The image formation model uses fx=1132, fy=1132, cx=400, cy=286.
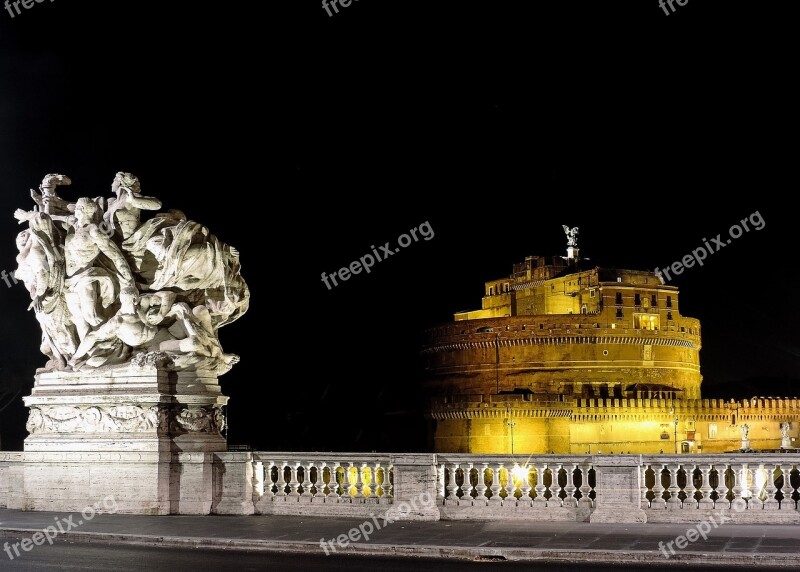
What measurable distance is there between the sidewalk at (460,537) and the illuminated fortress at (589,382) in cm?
6372

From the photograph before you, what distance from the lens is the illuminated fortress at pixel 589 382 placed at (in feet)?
250

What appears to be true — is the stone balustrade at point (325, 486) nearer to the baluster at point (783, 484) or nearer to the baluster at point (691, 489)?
the baluster at point (691, 489)

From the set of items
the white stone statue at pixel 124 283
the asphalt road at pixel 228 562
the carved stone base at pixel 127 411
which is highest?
the white stone statue at pixel 124 283

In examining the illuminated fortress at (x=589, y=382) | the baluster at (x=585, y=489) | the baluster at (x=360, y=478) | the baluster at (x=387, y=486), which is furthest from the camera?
the illuminated fortress at (x=589, y=382)

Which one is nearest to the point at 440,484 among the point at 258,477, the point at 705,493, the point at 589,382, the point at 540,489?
the point at 540,489

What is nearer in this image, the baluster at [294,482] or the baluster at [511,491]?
the baluster at [511,491]

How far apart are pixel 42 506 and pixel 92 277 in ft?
9.72

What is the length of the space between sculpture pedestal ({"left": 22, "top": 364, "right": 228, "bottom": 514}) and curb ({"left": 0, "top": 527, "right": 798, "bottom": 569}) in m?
2.07

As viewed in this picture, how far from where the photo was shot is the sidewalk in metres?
9.77


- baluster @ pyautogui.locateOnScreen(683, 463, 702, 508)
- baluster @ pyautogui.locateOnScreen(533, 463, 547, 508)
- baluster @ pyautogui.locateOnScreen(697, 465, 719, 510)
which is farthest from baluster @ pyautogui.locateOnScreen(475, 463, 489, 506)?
baluster @ pyautogui.locateOnScreen(697, 465, 719, 510)

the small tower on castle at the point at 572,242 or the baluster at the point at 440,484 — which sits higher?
the small tower on castle at the point at 572,242

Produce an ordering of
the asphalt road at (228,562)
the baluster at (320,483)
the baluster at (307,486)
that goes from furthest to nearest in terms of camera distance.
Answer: the baluster at (307,486) < the baluster at (320,483) < the asphalt road at (228,562)

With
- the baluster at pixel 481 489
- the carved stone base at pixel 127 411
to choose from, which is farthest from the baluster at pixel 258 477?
the baluster at pixel 481 489

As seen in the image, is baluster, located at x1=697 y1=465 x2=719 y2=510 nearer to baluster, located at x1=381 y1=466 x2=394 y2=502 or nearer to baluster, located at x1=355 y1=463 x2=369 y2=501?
baluster, located at x1=381 y1=466 x2=394 y2=502
